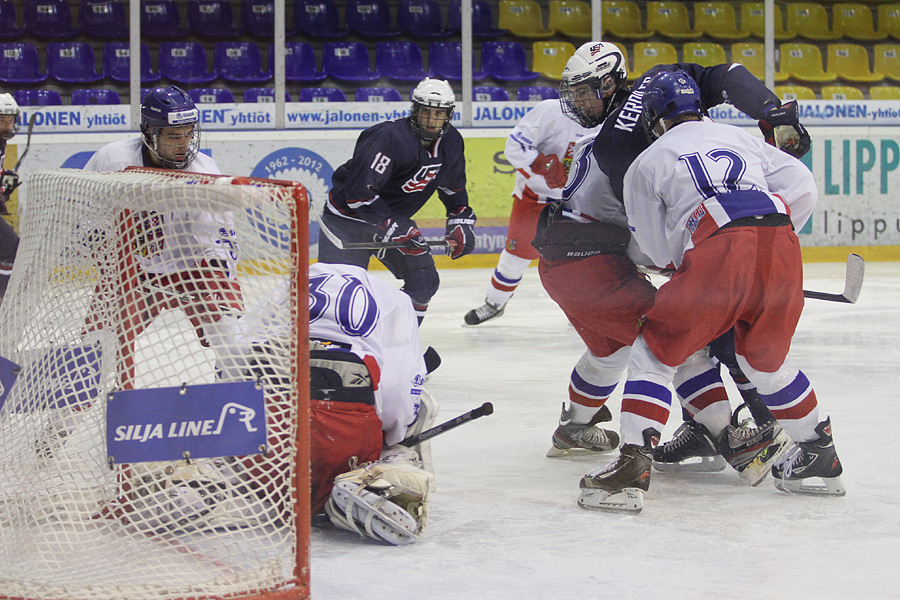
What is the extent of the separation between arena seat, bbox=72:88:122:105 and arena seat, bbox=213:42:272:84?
39.4 inches

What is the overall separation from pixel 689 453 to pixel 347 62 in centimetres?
741

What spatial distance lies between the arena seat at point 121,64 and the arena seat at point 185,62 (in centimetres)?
11

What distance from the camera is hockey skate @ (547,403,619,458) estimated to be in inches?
108

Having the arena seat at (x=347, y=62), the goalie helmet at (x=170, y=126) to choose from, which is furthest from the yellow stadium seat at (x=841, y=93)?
the goalie helmet at (x=170, y=126)

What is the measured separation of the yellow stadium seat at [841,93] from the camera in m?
9.59

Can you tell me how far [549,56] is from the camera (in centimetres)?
982

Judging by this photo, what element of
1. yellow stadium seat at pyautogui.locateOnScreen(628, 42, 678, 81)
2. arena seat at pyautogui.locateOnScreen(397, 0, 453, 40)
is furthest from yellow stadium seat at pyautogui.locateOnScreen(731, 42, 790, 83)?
arena seat at pyautogui.locateOnScreen(397, 0, 453, 40)

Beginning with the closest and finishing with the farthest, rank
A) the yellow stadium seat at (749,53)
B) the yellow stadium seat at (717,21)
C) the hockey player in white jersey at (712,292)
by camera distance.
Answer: the hockey player in white jersey at (712,292)
the yellow stadium seat at (749,53)
the yellow stadium seat at (717,21)

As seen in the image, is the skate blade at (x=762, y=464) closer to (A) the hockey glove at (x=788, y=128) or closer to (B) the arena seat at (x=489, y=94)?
(A) the hockey glove at (x=788, y=128)

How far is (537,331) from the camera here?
506 cm

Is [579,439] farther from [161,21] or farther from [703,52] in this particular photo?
[703,52]

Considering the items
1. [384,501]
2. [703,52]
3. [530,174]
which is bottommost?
[384,501]

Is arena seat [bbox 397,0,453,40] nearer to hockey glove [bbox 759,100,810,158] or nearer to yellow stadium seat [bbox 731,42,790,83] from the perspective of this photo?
yellow stadium seat [bbox 731,42,790,83]

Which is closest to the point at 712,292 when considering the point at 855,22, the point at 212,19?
the point at 212,19
